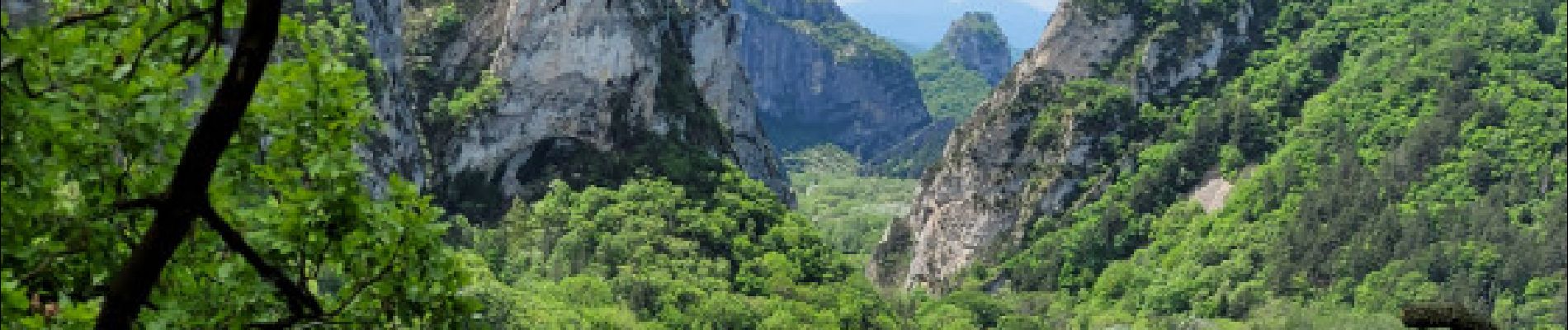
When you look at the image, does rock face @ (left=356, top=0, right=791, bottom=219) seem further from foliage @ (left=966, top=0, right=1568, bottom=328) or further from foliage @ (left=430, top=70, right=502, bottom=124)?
foliage @ (left=966, top=0, right=1568, bottom=328)

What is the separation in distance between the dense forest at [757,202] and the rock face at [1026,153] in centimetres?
115

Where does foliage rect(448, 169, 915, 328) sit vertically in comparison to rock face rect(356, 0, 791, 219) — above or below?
below

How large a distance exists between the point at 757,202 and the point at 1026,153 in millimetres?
60014

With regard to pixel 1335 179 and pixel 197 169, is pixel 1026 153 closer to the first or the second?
pixel 1335 179

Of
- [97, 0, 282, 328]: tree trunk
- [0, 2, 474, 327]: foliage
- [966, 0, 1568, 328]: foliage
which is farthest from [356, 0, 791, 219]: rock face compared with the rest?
[97, 0, 282, 328]: tree trunk

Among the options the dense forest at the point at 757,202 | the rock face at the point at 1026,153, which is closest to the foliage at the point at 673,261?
the dense forest at the point at 757,202

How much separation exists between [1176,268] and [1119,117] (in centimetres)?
2649

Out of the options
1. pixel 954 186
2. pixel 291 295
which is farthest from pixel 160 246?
pixel 954 186

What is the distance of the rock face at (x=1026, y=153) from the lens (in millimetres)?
148750

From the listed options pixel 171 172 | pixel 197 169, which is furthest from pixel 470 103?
pixel 197 169

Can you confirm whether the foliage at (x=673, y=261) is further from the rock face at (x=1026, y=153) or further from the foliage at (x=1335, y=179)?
the rock face at (x=1026, y=153)

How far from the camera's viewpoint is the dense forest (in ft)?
22.0

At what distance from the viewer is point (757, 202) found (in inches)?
3844

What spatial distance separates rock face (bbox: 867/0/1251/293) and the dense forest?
1.15 meters
